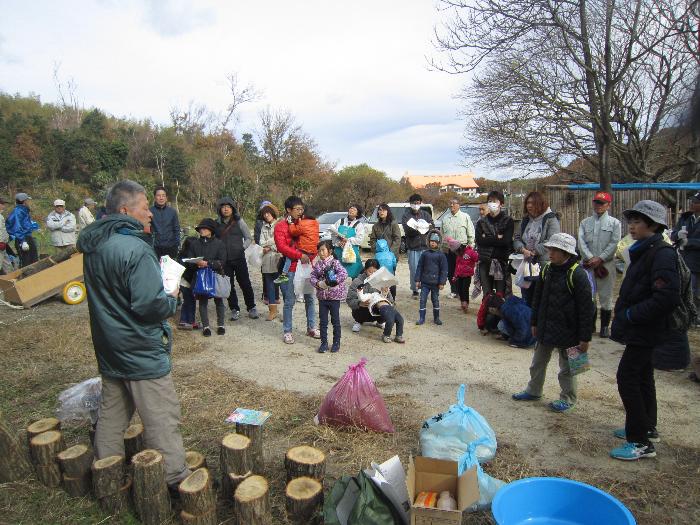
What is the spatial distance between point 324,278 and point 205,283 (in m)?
1.72

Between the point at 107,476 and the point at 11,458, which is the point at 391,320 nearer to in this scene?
the point at 107,476

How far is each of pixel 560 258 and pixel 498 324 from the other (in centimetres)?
261

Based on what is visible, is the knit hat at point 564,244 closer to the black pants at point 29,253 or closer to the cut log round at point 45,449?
the cut log round at point 45,449

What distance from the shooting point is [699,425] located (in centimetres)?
382

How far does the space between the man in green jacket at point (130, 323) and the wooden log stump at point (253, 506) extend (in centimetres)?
58

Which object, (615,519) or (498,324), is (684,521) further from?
(498,324)

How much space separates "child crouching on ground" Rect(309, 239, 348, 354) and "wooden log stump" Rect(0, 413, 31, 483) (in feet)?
10.7

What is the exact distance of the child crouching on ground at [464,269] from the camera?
7480 millimetres

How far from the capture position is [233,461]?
9.41 ft

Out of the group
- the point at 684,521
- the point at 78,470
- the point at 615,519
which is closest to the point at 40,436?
the point at 78,470

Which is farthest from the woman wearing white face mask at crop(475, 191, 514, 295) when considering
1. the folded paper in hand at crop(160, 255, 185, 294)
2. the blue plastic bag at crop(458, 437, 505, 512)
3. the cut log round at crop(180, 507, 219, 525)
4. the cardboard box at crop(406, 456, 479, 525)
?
the cut log round at crop(180, 507, 219, 525)

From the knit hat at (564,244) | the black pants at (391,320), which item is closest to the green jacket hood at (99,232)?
the knit hat at (564,244)

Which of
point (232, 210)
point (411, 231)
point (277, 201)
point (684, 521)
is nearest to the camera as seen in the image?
point (684, 521)

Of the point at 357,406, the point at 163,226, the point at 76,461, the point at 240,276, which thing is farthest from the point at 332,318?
the point at 76,461
